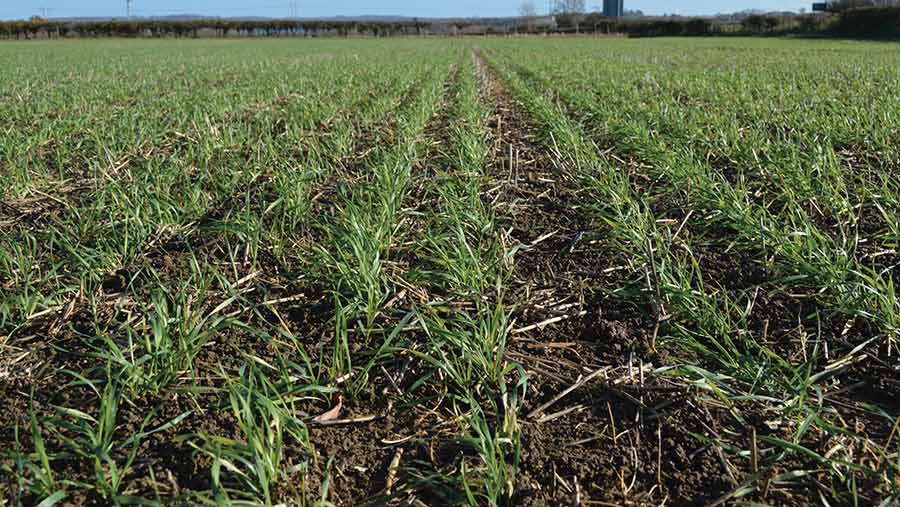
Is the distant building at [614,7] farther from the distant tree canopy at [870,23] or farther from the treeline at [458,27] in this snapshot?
the distant tree canopy at [870,23]

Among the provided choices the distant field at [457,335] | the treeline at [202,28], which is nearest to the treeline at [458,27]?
the treeline at [202,28]

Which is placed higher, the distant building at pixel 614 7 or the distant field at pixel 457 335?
the distant building at pixel 614 7

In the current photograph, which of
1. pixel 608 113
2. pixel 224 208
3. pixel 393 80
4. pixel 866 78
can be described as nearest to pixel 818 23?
pixel 866 78

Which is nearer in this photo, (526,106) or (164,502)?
(164,502)

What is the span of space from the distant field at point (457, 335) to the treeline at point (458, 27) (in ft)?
167

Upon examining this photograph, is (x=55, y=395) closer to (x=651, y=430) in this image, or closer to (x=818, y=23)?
(x=651, y=430)

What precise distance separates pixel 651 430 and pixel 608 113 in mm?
5687

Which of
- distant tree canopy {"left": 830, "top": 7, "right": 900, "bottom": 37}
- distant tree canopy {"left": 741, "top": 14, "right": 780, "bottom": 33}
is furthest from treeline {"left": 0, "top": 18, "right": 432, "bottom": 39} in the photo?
distant tree canopy {"left": 830, "top": 7, "right": 900, "bottom": 37}

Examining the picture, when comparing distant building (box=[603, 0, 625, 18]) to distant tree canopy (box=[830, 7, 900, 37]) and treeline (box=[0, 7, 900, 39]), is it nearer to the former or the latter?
treeline (box=[0, 7, 900, 39])

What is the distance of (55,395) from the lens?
6.80ft

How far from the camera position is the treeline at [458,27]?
4753 centimetres

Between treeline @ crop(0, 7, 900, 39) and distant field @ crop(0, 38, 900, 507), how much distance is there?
Answer: 50.8 meters

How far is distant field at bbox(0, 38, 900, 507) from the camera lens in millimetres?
1660

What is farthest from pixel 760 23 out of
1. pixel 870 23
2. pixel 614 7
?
pixel 614 7
